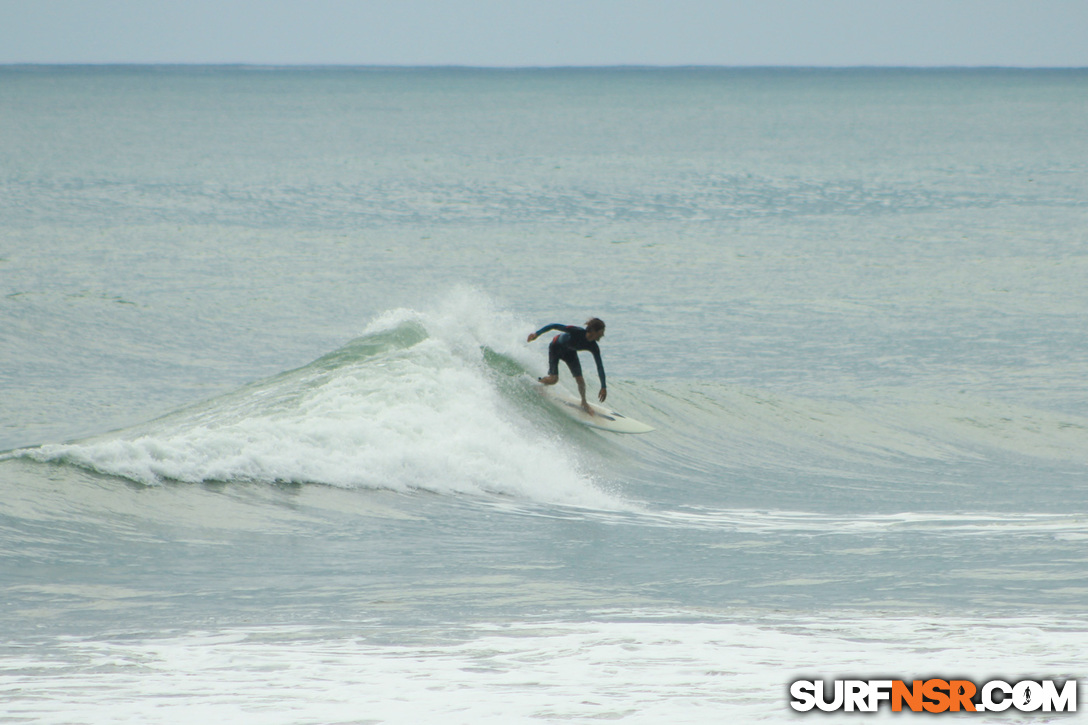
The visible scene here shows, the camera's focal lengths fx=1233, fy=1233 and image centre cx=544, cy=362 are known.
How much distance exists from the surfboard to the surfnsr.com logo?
8918 millimetres

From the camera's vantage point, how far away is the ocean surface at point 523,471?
691 centimetres

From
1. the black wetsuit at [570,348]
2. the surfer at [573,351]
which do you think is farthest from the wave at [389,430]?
the black wetsuit at [570,348]

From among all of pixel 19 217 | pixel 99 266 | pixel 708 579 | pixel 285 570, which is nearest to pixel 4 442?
pixel 285 570

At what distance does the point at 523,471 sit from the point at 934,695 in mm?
7204

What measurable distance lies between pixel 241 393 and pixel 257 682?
9.70 m

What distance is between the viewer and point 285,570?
945cm

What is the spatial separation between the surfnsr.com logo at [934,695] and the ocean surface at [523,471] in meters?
0.14

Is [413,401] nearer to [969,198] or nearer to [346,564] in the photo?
[346,564]

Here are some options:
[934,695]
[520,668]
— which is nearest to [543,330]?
[520,668]

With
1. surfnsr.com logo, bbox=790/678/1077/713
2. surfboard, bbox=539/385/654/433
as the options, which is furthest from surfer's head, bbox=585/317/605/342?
surfnsr.com logo, bbox=790/678/1077/713

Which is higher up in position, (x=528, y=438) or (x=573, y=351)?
(x=573, y=351)

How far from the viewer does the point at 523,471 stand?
1309 cm

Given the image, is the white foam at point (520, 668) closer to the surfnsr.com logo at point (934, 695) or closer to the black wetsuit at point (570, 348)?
the surfnsr.com logo at point (934, 695)

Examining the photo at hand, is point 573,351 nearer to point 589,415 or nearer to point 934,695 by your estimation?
point 589,415
